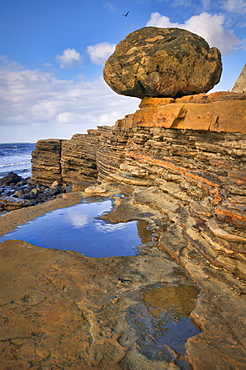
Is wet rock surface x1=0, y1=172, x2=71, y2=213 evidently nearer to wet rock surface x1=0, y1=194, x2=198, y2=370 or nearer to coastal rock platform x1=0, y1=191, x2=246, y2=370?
coastal rock platform x1=0, y1=191, x2=246, y2=370

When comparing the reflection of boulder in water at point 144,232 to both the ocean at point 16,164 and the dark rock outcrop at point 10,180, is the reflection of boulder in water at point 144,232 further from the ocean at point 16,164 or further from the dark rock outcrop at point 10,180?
the ocean at point 16,164

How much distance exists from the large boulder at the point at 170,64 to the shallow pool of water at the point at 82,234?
955 centimetres

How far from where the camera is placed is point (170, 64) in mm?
14508

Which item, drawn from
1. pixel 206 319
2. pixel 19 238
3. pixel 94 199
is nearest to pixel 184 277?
pixel 206 319

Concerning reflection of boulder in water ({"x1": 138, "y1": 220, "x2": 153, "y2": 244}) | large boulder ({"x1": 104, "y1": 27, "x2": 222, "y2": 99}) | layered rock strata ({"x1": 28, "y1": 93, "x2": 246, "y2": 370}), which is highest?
large boulder ({"x1": 104, "y1": 27, "x2": 222, "y2": 99})

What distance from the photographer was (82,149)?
2600 cm

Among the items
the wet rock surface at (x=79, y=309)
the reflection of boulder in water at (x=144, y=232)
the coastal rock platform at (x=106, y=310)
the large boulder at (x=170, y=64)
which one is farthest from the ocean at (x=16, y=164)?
the coastal rock platform at (x=106, y=310)

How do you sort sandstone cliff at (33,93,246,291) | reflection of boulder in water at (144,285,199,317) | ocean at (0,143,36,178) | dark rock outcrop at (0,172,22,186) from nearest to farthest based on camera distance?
1. reflection of boulder in water at (144,285,199,317)
2. sandstone cliff at (33,93,246,291)
3. dark rock outcrop at (0,172,22,186)
4. ocean at (0,143,36,178)

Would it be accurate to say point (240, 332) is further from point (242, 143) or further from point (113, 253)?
point (242, 143)

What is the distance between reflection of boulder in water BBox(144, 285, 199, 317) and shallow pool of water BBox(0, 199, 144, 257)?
1.69 metres

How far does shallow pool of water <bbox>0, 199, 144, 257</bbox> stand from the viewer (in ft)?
21.1

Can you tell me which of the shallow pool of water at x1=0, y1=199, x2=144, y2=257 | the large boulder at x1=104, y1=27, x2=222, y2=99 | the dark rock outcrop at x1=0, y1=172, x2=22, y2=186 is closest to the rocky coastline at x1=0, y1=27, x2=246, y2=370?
the shallow pool of water at x1=0, y1=199, x2=144, y2=257

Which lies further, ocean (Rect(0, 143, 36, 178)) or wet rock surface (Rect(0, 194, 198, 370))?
ocean (Rect(0, 143, 36, 178))

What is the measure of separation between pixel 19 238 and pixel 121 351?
5053mm
